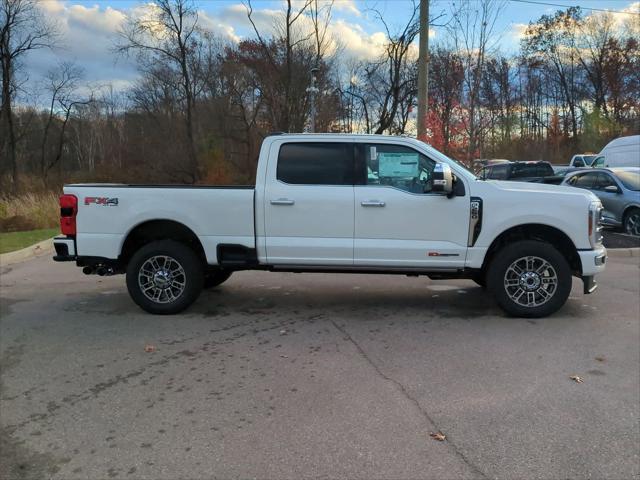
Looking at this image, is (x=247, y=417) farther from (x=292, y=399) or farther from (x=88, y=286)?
(x=88, y=286)

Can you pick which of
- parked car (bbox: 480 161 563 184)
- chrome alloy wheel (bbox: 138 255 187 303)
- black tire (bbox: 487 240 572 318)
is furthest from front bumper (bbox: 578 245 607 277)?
parked car (bbox: 480 161 563 184)

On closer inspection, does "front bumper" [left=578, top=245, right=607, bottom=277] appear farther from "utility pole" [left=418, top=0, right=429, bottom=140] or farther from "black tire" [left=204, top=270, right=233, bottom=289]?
"utility pole" [left=418, top=0, right=429, bottom=140]

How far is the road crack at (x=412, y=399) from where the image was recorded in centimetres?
310

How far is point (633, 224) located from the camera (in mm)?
12805

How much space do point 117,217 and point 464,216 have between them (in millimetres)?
4053

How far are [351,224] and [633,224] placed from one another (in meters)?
9.93

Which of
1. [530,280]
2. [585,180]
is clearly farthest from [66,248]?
[585,180]

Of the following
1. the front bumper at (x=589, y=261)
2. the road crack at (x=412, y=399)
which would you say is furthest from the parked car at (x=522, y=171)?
the road crack at (x=412, y=399)

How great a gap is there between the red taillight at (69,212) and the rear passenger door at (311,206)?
89.9 inches

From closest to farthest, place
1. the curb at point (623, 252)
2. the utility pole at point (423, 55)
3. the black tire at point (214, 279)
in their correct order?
the black tire at point (214, 279) < the curb at point (623, 252) < the utility pole at point (423, 55)

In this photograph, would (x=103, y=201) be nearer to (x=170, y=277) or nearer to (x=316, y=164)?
(x=170, y=277)

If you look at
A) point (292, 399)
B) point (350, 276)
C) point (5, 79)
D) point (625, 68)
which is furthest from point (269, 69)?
point (625, 68)

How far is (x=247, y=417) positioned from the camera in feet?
12.1

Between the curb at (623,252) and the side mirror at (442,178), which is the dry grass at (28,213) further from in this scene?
the curb at (623,252)
